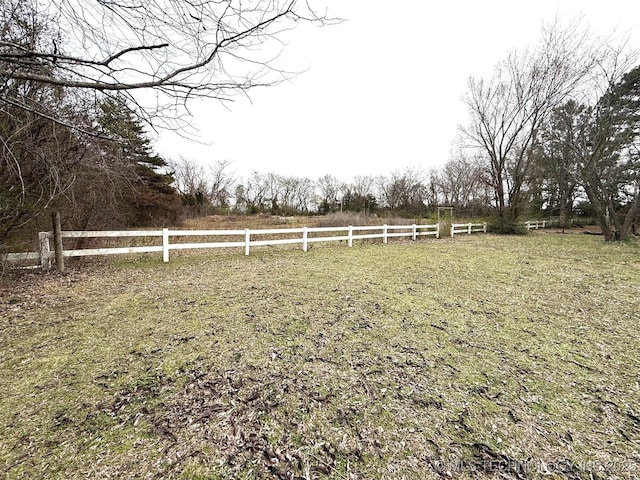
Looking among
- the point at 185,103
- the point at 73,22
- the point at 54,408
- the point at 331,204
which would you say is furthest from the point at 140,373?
the point at 331,204

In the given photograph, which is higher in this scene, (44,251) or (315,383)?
(44,251)

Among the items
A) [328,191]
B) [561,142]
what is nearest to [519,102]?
[561,142]

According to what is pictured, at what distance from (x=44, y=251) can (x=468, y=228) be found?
1930cm

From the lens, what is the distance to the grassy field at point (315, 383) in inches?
61.3

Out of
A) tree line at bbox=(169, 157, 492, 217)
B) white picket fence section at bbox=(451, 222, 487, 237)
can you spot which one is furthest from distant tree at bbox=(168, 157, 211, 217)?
white picket fence section at bbox=(451, 222, 487, 237)

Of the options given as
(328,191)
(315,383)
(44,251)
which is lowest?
(315,383)

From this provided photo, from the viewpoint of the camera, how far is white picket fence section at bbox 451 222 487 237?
52.9 feet

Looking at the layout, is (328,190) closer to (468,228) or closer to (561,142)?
(468,228)

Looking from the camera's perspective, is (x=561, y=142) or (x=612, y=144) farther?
(x=561, y=142)

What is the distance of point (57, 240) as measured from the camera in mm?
5461

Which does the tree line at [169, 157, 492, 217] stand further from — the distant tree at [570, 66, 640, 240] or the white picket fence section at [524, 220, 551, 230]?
the distant tree at [570, 66, 640, 240]

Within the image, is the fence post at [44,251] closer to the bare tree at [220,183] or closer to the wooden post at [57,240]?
the wooden post at [57,240]

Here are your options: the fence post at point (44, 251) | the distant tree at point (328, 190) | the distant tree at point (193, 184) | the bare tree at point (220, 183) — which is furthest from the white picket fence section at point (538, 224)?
the bare tree at point (220, 183)

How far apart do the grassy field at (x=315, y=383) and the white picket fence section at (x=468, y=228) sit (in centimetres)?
1177
